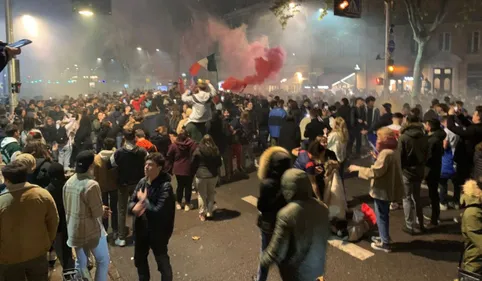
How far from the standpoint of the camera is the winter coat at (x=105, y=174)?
5.61 meters

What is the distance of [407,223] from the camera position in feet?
19.5

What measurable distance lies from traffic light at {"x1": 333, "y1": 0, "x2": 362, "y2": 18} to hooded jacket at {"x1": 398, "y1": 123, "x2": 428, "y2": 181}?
5.87 metres

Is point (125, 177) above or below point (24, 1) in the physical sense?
below

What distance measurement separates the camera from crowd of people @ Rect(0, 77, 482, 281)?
3.26 metres

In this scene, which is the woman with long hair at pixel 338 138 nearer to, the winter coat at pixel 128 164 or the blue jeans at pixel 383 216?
the blue jeans at pixel 383 216

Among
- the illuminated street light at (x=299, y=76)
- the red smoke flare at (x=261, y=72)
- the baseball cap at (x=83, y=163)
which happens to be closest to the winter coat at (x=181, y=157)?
the baseball cap at (x=83, y=163)

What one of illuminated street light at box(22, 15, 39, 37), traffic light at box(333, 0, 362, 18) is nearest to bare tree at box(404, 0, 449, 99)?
traffic light at box(333, 0, 362, 18)

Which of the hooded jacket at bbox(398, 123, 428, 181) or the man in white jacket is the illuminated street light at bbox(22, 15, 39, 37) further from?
the hooded jacket at bbox(398, 123, 428, 181)

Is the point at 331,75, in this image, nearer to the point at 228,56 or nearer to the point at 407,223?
the point at 228,56

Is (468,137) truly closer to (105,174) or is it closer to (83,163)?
(105,174)

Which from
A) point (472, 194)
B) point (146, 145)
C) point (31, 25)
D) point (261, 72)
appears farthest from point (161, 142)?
point (31, 25)

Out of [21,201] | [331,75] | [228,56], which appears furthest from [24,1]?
[21,201]

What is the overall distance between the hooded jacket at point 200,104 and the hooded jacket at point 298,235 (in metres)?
6.06

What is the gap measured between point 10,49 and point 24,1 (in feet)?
126
